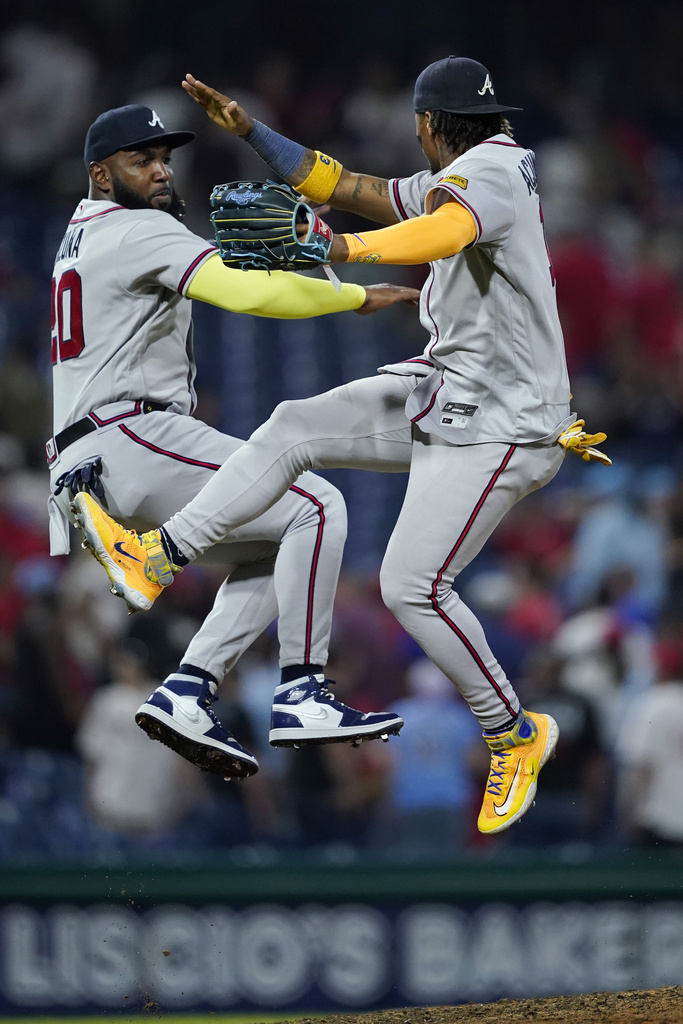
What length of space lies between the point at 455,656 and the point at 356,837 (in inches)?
134

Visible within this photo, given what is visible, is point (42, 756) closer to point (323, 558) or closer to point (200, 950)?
point (200, 950)

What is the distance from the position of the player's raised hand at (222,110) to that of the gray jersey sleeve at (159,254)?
335 millimetres

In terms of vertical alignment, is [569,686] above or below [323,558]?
below

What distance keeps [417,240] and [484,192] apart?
10.7 inches

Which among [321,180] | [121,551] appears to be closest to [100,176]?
[321,180]

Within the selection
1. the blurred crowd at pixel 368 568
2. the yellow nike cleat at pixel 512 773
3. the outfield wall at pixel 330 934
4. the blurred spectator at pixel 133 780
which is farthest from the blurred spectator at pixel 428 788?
the yellow nike cleat at pixel 512 773

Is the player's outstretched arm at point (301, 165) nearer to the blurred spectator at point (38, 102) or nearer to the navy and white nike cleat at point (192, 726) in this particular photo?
the navy and white nike cleat at point (192, 726)

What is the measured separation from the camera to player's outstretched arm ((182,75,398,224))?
366 cm

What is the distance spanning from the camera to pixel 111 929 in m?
6.29

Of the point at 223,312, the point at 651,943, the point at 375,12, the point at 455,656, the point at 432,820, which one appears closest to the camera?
the point at 455,656

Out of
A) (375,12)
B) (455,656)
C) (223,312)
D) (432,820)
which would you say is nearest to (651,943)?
(432,820)

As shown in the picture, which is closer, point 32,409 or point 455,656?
point 455,656

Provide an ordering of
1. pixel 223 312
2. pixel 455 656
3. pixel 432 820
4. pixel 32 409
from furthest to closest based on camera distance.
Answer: pixel 223 312 → pixel 32 409 → pixel 432 820 → pixel 455 656

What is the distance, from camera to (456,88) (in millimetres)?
3631
